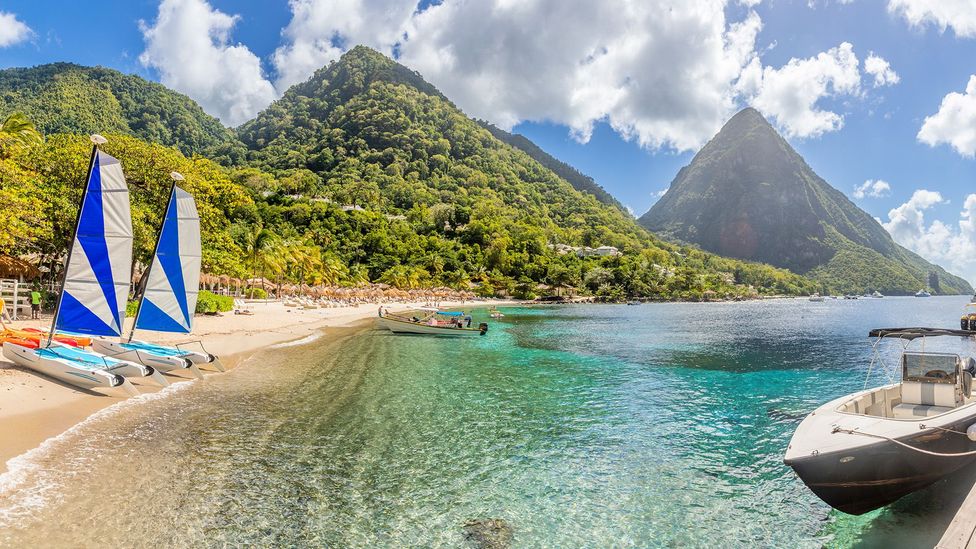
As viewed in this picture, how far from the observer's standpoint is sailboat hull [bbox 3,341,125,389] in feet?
46.0

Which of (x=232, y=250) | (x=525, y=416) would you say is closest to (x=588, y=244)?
(x=232, y=250)

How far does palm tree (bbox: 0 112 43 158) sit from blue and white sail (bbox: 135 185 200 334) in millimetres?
15413

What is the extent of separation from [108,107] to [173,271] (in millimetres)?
170773

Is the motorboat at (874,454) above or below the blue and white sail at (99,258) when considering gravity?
below

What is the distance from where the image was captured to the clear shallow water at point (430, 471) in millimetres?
7785

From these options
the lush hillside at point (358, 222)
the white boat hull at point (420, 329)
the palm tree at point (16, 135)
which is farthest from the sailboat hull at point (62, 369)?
the white boat hull at point (420, 329)

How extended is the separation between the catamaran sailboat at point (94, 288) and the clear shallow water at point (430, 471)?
82.0 inches

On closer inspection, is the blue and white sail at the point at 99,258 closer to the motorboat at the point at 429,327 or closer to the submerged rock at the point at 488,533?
the submerged rock at the point at 488,533

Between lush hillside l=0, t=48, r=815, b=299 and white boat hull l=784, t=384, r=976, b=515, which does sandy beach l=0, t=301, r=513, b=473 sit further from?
white boat hull l=784, t=384, r=976, b=515

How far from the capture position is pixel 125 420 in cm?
1247

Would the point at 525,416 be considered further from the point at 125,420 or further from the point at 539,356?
the point at 539,356

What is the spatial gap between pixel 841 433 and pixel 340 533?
8.71 metres

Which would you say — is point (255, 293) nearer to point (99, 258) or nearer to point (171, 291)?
point (171, 291)

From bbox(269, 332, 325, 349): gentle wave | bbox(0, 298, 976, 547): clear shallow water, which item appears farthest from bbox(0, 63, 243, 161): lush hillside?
bbox(0, 298, 976, 547): clear shallow water
